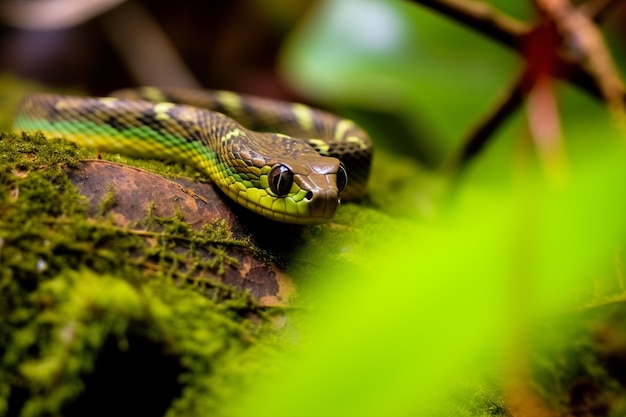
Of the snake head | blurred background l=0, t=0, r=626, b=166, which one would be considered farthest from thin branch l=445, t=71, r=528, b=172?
the snake head

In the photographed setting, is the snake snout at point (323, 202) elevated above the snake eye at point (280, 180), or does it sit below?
above

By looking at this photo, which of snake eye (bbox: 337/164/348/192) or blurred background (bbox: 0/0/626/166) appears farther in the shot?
blurred background (bbox: 0/0/626/166)

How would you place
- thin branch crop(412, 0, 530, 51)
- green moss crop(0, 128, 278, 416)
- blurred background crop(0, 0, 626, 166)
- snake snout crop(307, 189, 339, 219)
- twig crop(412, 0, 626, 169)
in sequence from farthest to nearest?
blurred background crop(0, 0, 626, 166) < thin branch crop(412, 0, 530, 51) < twig crop(412, 0, 626, 169) < snake snout crop(307, 189, 339, 219) < green moss crop(0, 128, 278, 416)

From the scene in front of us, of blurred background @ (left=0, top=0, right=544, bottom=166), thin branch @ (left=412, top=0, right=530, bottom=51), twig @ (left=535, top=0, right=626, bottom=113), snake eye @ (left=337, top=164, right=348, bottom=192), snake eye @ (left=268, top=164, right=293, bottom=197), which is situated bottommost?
blurred background @ (left=0, top=0, right=544, bottom=166)

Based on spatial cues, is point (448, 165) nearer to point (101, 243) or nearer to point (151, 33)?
point (101, 243)


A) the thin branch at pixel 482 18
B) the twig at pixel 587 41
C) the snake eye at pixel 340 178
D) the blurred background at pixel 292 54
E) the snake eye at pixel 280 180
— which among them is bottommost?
the blurred background at pixel 292 54

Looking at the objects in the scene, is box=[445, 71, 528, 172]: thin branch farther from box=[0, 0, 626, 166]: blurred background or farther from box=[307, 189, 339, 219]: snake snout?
box=[307, 189, 339, 219]: snake snout

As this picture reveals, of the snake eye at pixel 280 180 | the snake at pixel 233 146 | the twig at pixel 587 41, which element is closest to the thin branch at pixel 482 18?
the twig at pixel 587 41

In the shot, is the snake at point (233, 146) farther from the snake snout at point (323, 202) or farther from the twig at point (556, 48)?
the twig at point (556, 48)
